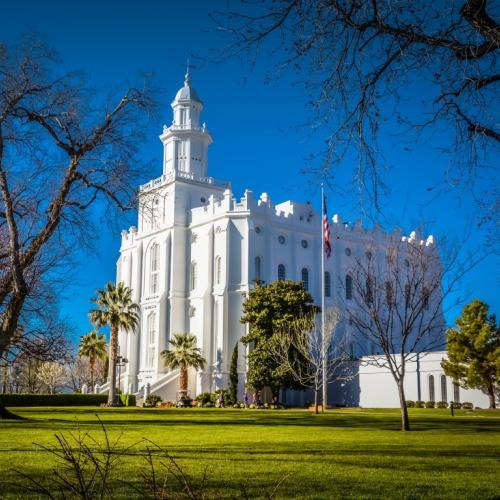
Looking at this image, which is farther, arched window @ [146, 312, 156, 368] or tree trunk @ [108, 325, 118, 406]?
arched window @ [146, 312, 156, 368]

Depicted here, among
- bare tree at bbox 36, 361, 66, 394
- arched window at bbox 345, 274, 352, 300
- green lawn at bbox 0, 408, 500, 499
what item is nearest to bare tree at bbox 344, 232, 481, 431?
green lawn at bbox 0, 408, 500, 499

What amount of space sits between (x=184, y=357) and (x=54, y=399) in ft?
36.4

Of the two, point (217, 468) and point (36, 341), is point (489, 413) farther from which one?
point (217, 468)

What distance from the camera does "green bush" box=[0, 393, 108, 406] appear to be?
52875 mm

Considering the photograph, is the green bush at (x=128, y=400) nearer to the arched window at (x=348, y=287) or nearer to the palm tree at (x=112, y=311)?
the palm tree at (x=112, y=311)

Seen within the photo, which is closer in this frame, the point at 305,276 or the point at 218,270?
the point at 218,270

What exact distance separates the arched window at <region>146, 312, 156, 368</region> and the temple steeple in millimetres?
14283

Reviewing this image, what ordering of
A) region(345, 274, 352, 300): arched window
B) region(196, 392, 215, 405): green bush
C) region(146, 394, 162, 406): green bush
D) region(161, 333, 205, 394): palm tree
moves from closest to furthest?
1. region(146, 394, 162, 406): green bush
2. region(196, 392, 215, 405): green bush
3. region(161, 333, 205, 394): palm tree
4. region(345, 274, 352, 300): arched window

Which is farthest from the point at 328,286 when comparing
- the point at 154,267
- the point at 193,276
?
the point at 154,267

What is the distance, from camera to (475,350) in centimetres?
4325

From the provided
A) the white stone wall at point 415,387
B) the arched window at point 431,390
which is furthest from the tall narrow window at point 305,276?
the arched window at point 431,390

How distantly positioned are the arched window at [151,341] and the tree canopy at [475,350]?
89.8 ft

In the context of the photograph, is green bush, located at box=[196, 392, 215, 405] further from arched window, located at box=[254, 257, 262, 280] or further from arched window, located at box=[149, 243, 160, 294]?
arched window, located at box=[149, 243, 160, 294]

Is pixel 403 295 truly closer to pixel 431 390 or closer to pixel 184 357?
pixel 431 390
